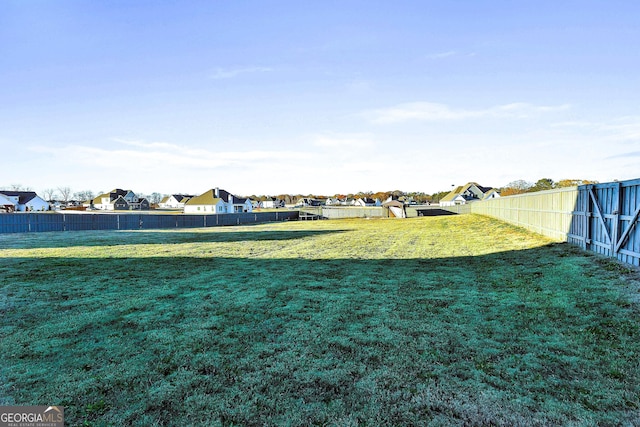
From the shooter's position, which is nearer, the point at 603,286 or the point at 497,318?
the point at 497,318

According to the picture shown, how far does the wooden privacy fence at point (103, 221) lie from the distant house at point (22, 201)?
1612 inches

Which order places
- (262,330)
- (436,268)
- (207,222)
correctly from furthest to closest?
(207,222)
(436,268)
(262,330)

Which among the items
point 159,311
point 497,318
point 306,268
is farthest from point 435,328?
point 306,268

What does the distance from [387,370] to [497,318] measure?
2441 millimetres

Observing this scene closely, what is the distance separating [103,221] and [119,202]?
5994 centimetres

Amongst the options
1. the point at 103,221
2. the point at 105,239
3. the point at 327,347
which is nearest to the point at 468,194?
the point at 103,221

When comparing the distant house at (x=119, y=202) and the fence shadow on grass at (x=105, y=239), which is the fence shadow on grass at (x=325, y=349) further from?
the distant house at (x=119, y=202)

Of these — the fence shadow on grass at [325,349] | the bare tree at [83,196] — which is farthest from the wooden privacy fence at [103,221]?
the bare tree at [83,196]

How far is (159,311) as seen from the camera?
514 cm

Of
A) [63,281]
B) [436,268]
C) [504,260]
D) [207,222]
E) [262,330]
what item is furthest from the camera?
[207,222]

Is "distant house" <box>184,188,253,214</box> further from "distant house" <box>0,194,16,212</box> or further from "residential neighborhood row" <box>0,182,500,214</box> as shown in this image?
"distant house" <box>0,194,16,212</box>

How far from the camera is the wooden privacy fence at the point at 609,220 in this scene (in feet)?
21.4

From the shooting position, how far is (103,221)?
2514 centimetres

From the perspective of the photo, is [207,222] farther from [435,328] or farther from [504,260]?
[435,328]
